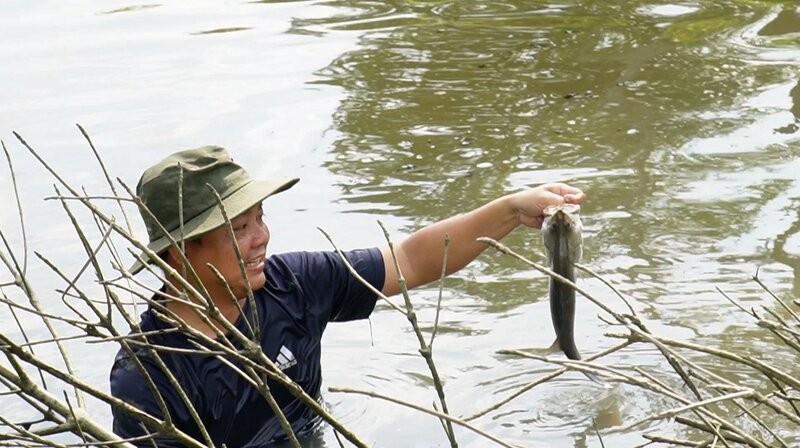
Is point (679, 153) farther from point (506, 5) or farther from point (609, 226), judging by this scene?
point (506, 5)

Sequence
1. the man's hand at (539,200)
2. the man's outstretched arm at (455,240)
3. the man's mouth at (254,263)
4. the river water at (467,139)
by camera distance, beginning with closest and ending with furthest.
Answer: the man's mouth at (254,263)
the man's hand at (539,200)
the man's outstretched arm at (455,240)
the river water at (467,139)

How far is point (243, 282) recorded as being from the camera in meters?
4.48

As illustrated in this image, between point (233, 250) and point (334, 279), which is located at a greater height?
point (233, 250)

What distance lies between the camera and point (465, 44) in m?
11.8

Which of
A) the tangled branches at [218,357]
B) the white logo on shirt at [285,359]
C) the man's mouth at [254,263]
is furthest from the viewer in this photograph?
the white logo on shirt at [285,359]

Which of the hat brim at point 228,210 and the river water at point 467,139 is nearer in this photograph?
the hat brim at point 228,210

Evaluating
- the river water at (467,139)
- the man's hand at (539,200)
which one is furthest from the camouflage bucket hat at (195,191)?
the river water at (467,139)

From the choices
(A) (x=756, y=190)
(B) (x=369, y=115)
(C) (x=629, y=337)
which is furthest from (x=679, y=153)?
(C) (x=629, y=337)

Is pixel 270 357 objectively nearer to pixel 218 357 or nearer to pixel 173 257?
pixel 173 257

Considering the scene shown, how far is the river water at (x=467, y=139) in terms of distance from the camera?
6672 millimetres

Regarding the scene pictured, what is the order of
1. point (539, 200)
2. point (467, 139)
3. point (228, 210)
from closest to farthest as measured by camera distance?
point (228, 210) < point (539, 200) < point (467, 139)

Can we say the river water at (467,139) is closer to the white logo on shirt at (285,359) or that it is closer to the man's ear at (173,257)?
the white logo on shirt at (285,359)

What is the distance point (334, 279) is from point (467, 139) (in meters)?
4.31

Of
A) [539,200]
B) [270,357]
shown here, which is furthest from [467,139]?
[270,357]
